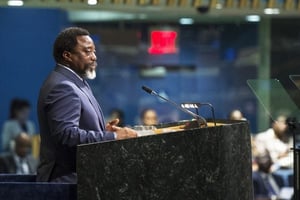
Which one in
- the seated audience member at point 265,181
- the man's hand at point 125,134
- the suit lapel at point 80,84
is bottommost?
the seated audience member at point 265,181

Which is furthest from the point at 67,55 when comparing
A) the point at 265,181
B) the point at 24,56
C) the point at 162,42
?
the point at 162,42

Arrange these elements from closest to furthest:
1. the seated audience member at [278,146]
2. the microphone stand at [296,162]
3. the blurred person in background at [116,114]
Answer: the microphone stand at [296,162], the seated audience member at [278,146], the blurred person in background at [116,114]

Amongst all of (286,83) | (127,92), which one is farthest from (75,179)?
(127,92)

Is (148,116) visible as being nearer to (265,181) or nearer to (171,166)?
(265,181)

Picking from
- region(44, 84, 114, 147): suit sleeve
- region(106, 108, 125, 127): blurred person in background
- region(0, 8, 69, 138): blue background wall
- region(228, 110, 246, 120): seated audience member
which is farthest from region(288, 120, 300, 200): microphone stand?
region(106, 108, 125, 127): blurred person in background

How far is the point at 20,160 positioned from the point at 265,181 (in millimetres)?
2580

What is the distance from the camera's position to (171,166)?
345 centimetres

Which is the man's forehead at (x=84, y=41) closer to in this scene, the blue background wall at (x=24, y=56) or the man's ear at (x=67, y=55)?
the man's ear at (x=67, y=55)

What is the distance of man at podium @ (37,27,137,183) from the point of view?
3521mm

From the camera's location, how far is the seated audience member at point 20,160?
788 cm

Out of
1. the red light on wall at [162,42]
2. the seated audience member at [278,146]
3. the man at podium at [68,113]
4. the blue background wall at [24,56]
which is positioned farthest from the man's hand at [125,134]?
the red light on wall at [162,42]

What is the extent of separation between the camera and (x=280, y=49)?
1043cm

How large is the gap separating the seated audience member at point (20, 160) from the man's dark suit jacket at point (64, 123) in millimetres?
4211

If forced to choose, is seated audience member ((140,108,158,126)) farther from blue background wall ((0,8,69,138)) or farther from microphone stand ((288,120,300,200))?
microphone stand ((288,120,300,200))
